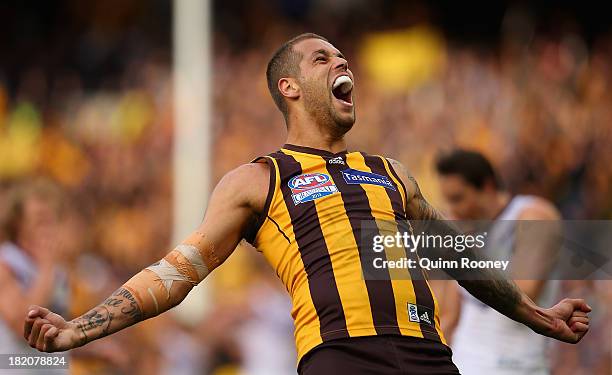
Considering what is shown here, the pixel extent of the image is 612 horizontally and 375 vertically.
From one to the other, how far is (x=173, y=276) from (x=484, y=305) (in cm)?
309

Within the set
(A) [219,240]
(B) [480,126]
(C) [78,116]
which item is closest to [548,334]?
(A) [219,240]

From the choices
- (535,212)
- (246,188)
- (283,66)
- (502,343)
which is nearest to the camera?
(246,188)

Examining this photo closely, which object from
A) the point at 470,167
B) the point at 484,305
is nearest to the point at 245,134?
the point at 470,167

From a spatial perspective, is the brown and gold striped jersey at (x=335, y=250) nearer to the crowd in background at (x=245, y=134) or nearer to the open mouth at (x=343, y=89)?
the open mouth at (x=343, y=89)

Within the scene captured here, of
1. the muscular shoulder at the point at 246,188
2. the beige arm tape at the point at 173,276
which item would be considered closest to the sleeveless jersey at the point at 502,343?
the muscular shoulder at the point at 246,188

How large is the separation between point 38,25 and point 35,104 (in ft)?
4.21

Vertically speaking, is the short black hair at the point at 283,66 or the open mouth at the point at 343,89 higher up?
the short black hair at the point at 283,66

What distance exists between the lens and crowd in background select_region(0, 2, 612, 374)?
31.6 ft

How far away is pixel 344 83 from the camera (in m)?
4.59

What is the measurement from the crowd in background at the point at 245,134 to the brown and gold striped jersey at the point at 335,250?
4087 millimetres

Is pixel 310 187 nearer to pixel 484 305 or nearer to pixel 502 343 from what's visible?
pixel 484 305

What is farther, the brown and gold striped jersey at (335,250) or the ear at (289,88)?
the ear at (289,88)

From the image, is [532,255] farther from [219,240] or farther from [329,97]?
[219,240]

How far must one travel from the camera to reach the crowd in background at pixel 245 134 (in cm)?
962
